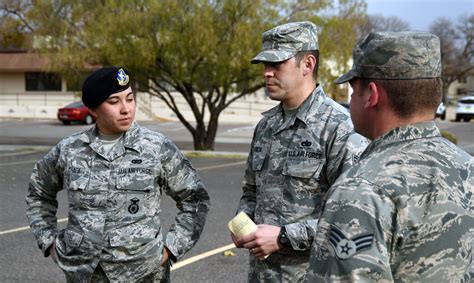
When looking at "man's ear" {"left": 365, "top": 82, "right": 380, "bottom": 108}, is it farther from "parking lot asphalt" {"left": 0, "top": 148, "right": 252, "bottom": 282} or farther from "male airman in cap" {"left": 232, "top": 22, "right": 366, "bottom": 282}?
"parking lot asphalt" {"left": 0, "top": 148, "right": 252, "bottom": 282}

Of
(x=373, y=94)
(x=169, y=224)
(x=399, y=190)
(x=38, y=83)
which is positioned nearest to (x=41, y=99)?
(x=38, y=83)

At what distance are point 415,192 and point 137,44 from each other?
15.2m

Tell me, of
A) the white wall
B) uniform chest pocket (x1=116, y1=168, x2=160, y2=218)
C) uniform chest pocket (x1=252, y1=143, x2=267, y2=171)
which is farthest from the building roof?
uniform chest pocket (x1=252, y1=143, x2=267, y2=171)

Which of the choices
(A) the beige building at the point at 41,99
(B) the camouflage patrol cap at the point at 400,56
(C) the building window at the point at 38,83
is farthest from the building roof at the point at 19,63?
(B) the camouflage patrol cap at the point at 400,56

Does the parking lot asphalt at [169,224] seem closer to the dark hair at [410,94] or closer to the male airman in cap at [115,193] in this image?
the male airman in cap at [115,193]

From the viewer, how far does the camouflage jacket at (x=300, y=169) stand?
282cm

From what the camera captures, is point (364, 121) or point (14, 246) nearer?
point (364, 121)

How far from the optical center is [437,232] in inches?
65.4

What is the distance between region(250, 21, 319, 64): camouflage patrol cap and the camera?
2.99 meters

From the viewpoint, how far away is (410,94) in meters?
1.73

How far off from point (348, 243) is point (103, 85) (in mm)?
1912

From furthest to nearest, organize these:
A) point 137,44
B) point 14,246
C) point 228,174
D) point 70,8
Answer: point 70,8 → point 137,44 → point 228,174 → point 14,246

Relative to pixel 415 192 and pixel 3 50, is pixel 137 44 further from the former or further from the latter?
pixel 3 50

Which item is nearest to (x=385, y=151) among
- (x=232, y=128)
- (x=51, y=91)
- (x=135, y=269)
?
(x=135, y=269)
